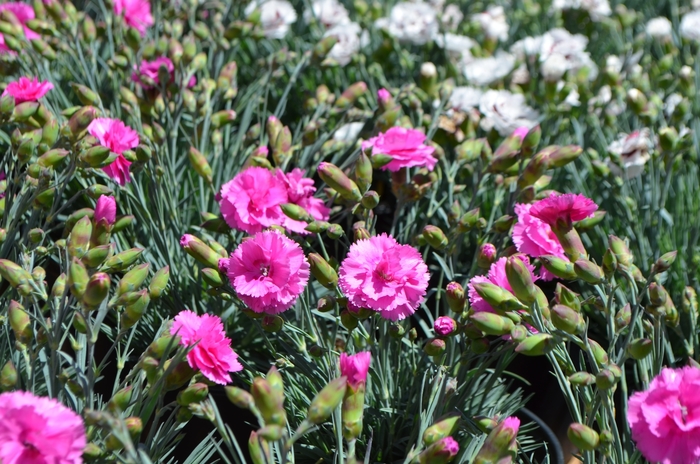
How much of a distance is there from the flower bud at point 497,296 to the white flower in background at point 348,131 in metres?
0.61

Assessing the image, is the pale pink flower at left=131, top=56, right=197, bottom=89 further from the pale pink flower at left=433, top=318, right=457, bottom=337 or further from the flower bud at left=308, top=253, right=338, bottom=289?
the pale pink flower at left=433, top=318, right=457, bottom=337

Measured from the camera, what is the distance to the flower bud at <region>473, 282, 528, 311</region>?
68 cm

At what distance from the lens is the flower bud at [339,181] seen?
2.73 ft

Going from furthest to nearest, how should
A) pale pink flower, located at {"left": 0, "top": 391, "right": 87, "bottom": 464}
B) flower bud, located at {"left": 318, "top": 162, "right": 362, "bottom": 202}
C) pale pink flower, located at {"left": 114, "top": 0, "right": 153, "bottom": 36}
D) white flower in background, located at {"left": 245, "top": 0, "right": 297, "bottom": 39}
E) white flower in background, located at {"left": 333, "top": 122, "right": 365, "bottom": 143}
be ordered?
white flower in background, located at {"left": 245, "top": 0, "right": 297, "bottom": 39} < pale pink flower, located at {"left": 114, "top": 0, "right": 153, "bottom": 36} < white flower in background, located at {"left": 333, "top": 122, "right": 365, "bottom": 143} < flower bud, located at {"left": 318, "top": 162, "right": 362, "bottom": 202} < pale pink flower, located at {"left": 0, "top": 391, "right": 87, "bottom": 464}

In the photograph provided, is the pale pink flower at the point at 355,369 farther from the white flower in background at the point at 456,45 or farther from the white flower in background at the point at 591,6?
the white flower in background at the point at 591,6

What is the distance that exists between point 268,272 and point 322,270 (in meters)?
0.06

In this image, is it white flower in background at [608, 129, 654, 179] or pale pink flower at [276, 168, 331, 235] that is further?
white flower in background at [608, 129, 654, 179]

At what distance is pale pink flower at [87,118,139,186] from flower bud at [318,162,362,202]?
0.84 feet

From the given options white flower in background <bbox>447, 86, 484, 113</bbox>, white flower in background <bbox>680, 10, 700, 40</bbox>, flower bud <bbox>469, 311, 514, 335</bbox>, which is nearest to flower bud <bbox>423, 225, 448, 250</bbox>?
flower bud <bbox>469, 311, 514, 335</bbox>

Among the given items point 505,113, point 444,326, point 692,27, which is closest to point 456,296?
point 444,326

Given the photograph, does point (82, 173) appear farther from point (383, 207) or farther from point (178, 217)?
point (383, 207)

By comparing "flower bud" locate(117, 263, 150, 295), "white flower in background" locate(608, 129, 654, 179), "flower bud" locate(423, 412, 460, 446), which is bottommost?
"white flower in background" locate(608, 129, 654, 179)

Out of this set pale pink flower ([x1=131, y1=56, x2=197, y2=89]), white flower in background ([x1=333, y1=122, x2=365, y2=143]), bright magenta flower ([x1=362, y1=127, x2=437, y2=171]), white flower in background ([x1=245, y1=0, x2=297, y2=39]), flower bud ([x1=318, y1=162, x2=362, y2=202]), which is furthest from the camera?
white flower in background ([x1=245, y1=0, x2=297, y2=39])

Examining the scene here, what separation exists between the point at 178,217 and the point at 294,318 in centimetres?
25
